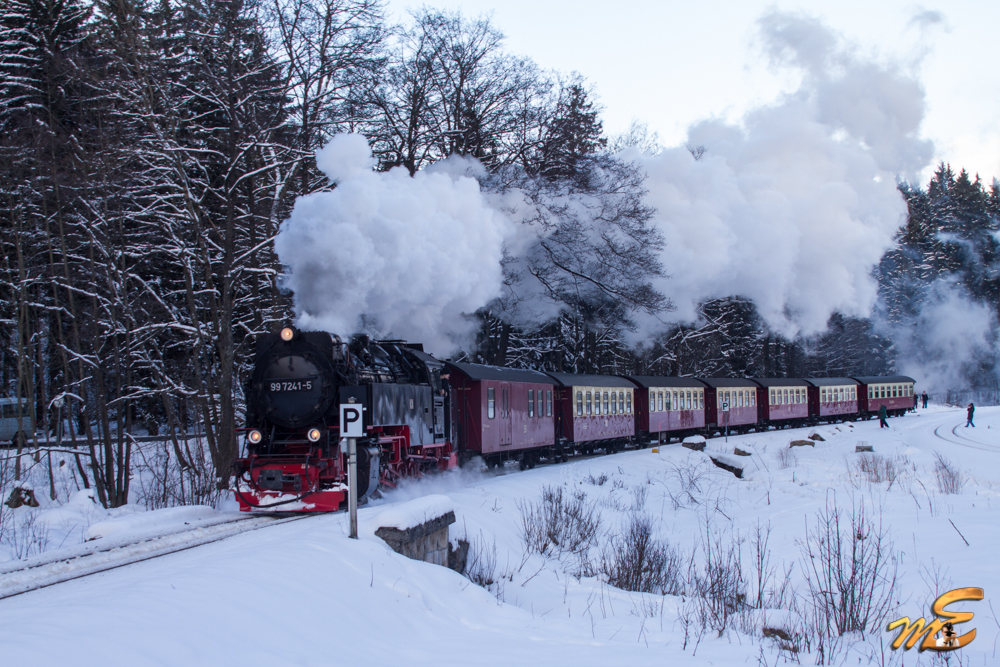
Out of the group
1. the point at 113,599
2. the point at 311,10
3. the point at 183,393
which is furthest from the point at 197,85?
the point at 113,599

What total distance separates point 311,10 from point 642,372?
85.9ft

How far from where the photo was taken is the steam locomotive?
10117 mm

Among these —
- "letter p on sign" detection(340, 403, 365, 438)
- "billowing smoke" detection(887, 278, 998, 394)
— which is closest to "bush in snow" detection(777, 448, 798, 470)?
"letter p on sign" detection(340, 403, 365, 438)

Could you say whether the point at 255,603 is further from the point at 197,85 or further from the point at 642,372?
the point at 642,372

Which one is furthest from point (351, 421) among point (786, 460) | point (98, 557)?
point (786, 460)

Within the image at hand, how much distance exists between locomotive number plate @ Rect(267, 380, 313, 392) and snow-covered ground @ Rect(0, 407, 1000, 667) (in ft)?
6.01

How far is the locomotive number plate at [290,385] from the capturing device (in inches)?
401

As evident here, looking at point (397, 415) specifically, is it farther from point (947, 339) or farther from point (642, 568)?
point (947, 339)

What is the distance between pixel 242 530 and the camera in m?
8.62

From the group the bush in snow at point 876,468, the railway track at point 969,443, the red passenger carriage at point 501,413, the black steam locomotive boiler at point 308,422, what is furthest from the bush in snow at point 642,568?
the railway track at point 969,443

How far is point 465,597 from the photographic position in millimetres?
6750

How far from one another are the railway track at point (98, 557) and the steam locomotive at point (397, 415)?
1.25 meters

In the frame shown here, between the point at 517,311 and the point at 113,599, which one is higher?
the point at 517,311

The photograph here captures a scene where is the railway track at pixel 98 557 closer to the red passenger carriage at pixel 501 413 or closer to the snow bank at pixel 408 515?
the snow bank at pixel 408 515
